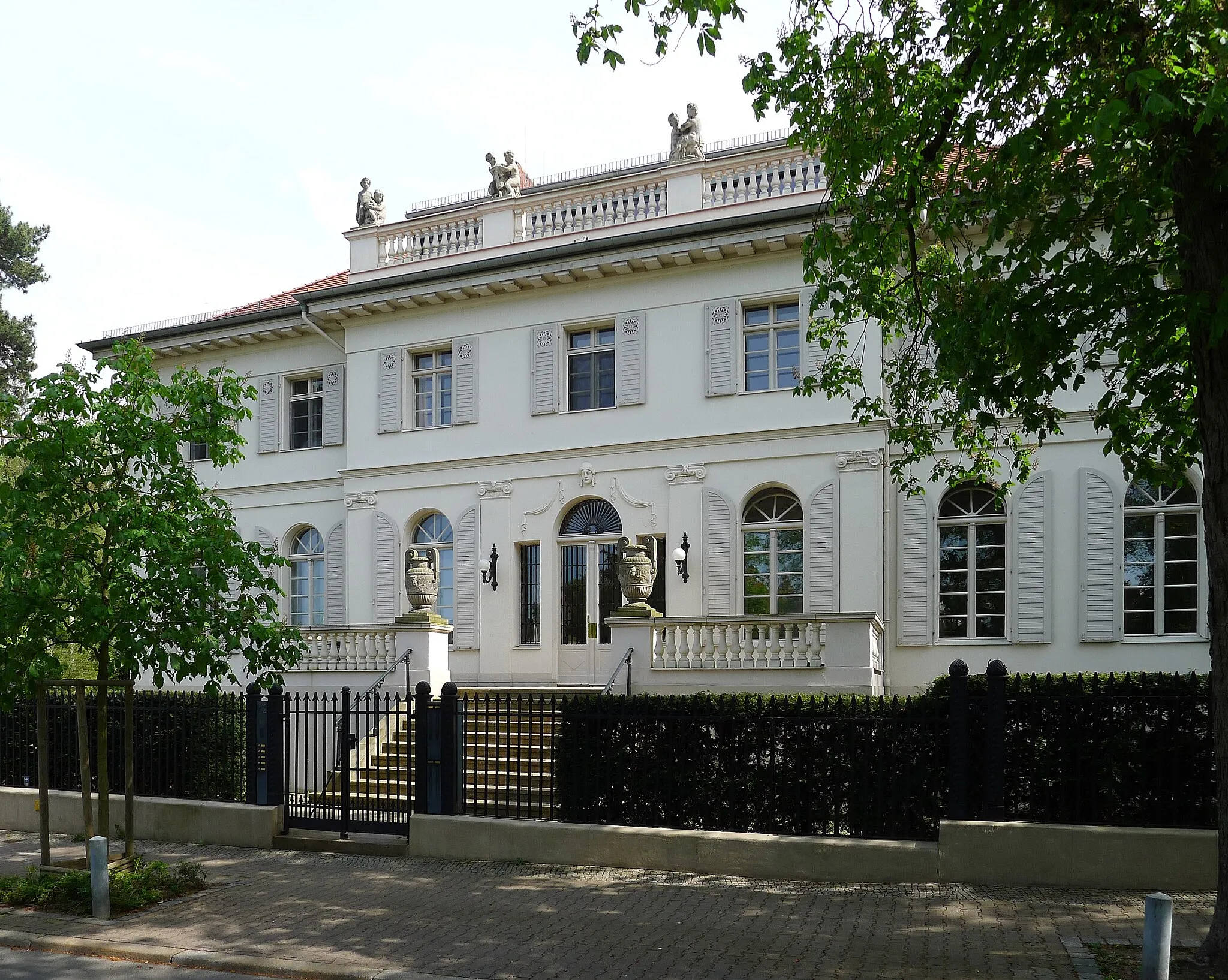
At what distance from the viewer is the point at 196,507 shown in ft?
35.0

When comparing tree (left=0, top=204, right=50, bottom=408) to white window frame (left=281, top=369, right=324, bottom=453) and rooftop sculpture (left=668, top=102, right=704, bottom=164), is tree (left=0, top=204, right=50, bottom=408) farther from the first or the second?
rooftop sculpture (left=668, top=102, right=704, bottom=164)

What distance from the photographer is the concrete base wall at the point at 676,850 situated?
10.4 meters

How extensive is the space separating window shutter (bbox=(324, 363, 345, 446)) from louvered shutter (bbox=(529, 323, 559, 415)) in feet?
15.1

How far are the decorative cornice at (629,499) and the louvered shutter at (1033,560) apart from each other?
5817 mm

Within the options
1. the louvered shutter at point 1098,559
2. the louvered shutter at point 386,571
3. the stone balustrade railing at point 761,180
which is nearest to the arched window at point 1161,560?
the louvered shutter at point 1098,559

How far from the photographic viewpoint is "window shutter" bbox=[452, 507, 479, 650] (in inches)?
813

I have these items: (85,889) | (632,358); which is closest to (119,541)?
(85,889)

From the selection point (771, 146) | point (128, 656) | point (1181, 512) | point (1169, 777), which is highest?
point (771, 146)

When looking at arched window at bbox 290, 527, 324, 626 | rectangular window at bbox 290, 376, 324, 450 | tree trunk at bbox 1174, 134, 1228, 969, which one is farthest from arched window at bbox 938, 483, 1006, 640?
rectangular window at bbox 290, 376, 324, 450

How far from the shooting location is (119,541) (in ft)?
33.2

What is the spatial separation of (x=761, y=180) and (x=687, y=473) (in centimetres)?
509

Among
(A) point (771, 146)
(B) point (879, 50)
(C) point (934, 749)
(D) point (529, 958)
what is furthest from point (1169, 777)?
(A) point (771, 146)

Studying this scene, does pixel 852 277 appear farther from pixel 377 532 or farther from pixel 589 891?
pixel 377 532

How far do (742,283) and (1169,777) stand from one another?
11432 millimetres
